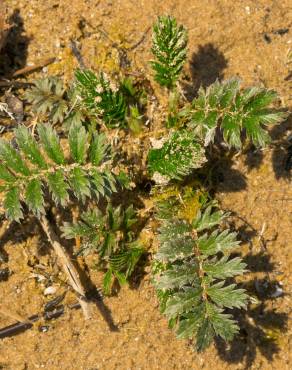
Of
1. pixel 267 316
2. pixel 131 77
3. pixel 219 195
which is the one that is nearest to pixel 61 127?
pixel 131 77

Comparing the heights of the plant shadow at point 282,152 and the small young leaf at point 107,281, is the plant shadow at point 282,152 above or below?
above

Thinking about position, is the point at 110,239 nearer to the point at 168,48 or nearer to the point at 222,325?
the point at 222,325

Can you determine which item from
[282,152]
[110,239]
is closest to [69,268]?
[110,239]

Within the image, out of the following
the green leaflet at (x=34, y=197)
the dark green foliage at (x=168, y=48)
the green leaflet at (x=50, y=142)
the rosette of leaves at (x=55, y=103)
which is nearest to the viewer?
the green leaflet at (x=34, y=197)

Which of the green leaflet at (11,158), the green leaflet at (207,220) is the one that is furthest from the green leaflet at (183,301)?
the green leaflet at (11,158)

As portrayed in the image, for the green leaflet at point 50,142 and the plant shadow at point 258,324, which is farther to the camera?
the plant shadow at point 258,324

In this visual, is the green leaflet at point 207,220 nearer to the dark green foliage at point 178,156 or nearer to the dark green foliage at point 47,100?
the dark green foliage at point 178,156

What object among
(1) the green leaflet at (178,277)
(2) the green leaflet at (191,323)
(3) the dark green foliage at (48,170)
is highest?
(3) the dark green foliage at (48,170)
